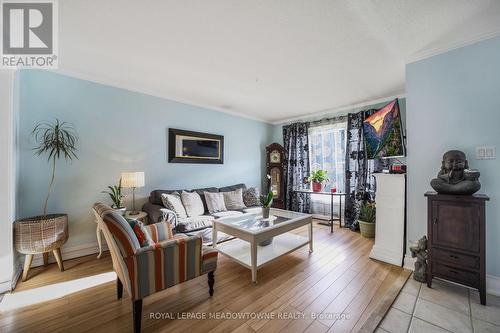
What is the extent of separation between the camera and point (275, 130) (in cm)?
538

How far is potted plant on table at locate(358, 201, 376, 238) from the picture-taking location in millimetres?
3287

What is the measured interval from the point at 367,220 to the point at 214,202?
2.64 m

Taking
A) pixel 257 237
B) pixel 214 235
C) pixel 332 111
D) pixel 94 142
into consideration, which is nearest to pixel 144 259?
pixel 257 237

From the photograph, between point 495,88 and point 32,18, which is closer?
point 32,18

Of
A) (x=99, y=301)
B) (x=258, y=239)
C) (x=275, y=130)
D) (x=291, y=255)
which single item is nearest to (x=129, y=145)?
(x=99, y=301)

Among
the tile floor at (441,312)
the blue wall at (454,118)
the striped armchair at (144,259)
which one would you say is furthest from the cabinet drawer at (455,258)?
the striped armchair at (144,259)

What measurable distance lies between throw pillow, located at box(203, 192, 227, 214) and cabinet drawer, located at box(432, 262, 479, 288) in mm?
2777

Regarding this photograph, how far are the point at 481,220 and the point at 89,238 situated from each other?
426 centimetres

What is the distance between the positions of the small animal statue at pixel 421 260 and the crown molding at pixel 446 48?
1.95 m

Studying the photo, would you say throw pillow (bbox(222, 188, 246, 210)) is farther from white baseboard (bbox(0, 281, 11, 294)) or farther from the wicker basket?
white baseboard (bbox(0, 281, 11, 294))

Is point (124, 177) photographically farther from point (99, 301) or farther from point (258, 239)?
point (258, 239)

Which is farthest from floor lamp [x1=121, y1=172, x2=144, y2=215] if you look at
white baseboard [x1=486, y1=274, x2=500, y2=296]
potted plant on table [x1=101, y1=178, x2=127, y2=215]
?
white baseboard [x1=486, y1=274, x2=500, y2=296]

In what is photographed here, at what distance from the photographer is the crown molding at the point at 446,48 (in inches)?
73.0

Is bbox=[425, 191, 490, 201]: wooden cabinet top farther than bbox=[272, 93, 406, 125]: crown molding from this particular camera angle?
No
